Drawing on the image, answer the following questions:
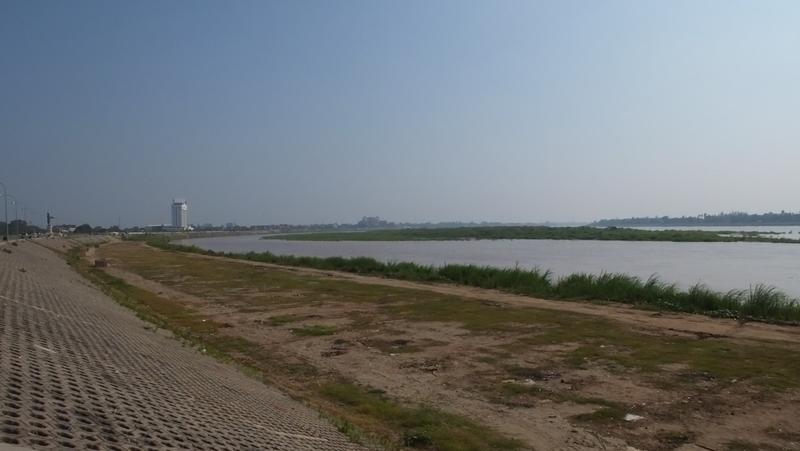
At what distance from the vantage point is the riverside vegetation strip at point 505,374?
319 inches

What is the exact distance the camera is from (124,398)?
579 centimetres

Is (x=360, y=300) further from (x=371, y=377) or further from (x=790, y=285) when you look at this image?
(x=790, y=285)

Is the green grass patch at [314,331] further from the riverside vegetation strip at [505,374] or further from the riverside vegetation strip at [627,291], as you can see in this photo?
the riverside vegetation strip at [627,291]

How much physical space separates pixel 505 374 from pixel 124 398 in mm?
7344

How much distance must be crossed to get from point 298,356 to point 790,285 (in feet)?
94.7

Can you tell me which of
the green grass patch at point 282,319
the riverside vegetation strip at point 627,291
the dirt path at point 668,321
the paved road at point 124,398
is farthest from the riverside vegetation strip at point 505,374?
the riverside vegetation strip at point 627,291

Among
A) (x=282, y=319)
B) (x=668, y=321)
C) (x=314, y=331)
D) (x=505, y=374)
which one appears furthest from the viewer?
(x=282, y=319)

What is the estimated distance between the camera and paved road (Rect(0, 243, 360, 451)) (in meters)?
4.38

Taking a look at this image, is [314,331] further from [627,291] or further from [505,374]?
[627,291]

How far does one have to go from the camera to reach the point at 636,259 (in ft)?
169

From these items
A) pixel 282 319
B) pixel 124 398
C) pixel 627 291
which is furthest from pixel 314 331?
pixel 627 291

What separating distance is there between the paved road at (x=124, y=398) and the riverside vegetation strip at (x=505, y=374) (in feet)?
4.02

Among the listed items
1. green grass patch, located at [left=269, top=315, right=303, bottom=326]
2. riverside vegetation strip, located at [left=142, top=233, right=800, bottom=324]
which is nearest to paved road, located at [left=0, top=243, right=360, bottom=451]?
green grass patch, located at [left=269, top=315, right=303, bottom=326]

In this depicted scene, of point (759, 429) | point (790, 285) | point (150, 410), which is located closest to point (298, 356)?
point (150, 410)
